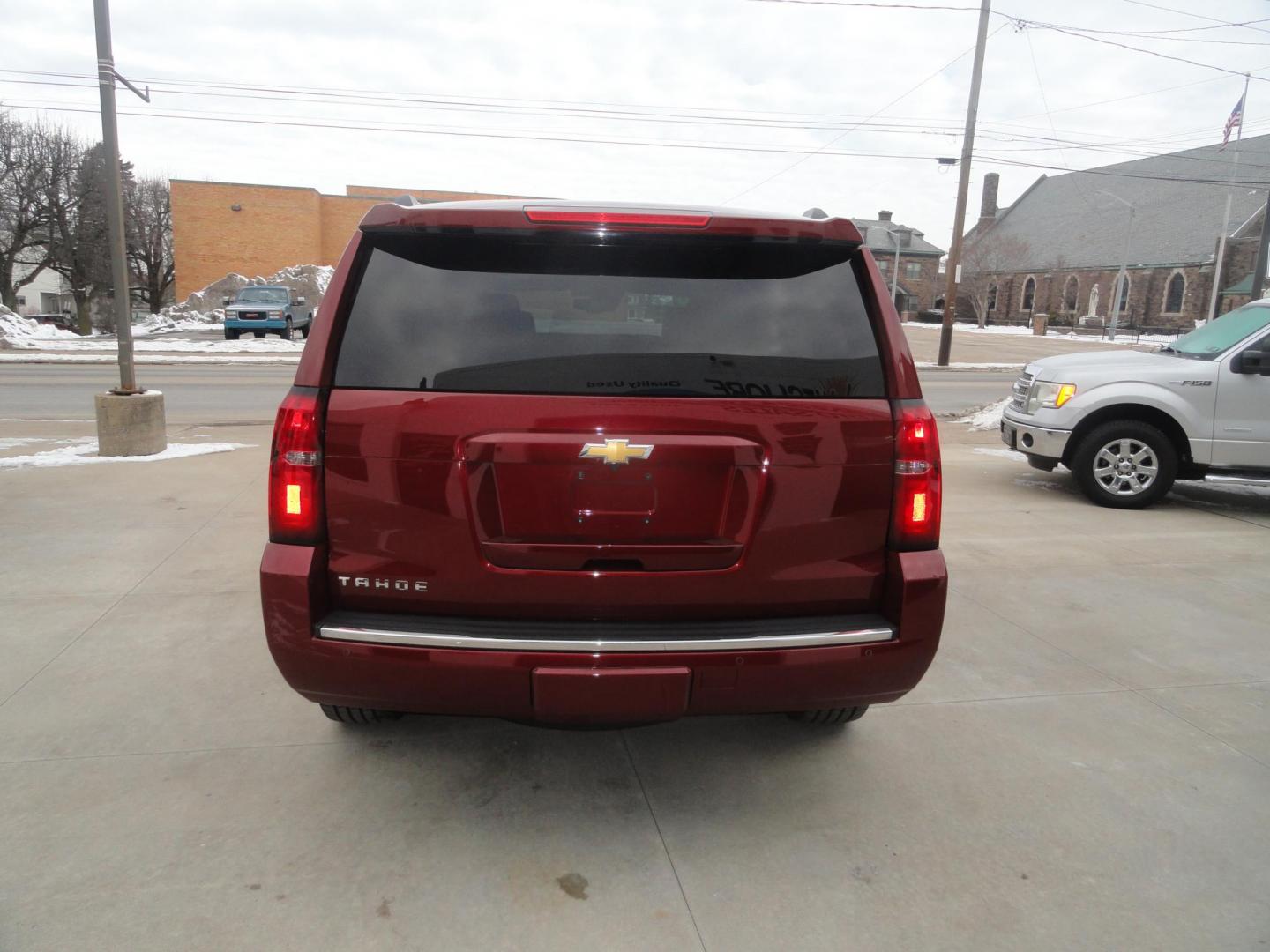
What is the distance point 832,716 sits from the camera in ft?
11.0

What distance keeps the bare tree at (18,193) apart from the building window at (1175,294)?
67.5 m

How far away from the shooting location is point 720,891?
253 centimetres

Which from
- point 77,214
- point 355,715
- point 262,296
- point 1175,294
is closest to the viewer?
point 355,715

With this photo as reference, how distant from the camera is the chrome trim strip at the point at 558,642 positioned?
2.44m

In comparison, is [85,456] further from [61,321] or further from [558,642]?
[61,321]

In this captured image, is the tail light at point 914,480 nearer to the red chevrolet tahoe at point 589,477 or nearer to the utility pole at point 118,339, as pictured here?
the red chevrolet tahoe at point 589,477

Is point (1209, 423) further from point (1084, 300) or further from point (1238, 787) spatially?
point (1084, 300)

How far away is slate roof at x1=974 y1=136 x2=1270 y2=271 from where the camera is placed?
5550 centimetres

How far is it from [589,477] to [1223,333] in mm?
7514

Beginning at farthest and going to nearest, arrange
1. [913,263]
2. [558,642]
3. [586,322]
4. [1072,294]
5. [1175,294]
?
[913,263]
[1072,294]
[1175,294]
[586,322]
[558,642]

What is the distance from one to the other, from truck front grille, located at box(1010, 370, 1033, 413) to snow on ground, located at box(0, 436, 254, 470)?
803 centimetres

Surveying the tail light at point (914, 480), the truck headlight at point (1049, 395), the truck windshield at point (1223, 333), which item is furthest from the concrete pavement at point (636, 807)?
the truck windshield at point (1223, 333)

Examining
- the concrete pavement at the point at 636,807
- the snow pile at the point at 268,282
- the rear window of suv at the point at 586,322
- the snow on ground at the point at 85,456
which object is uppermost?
the snow pile at the point at 268,282

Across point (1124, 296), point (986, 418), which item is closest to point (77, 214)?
point (986, 418)
